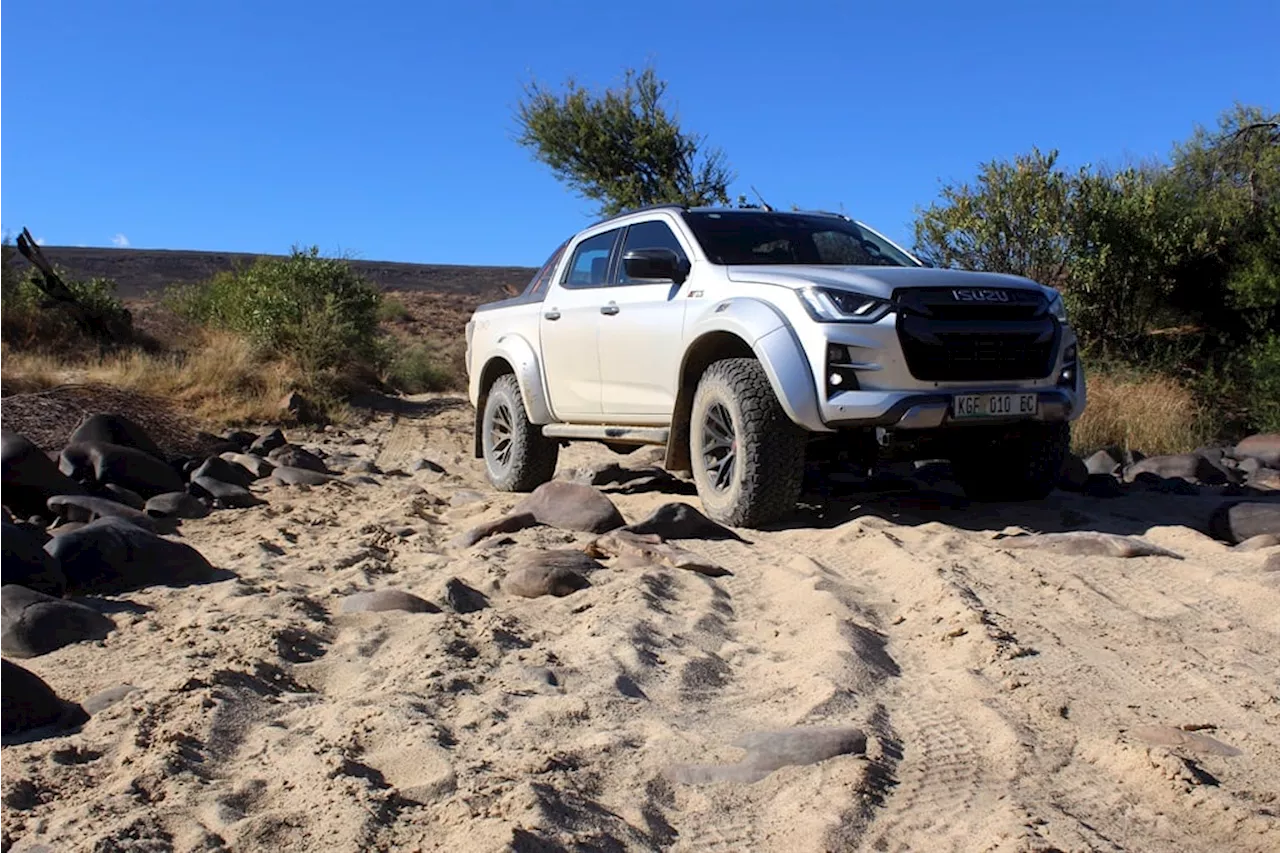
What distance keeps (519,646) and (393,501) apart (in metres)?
4.03

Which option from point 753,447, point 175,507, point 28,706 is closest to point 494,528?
point 753,447

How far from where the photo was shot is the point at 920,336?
19.5 ft

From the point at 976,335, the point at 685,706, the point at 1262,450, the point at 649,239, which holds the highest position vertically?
the point at 649,239

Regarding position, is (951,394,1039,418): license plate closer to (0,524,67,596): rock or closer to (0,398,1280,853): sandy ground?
(0,398,1280,853): sandy ground

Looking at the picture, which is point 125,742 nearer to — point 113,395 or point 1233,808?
point 1233,808

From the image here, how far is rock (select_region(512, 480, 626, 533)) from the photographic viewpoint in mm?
6375

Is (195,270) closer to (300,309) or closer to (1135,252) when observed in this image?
(300,309)

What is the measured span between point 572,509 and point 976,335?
2285 mm

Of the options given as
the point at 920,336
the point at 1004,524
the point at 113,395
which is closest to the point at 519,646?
the point at 920,336

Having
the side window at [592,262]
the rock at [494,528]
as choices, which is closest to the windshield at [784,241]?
the side window at [592,262]

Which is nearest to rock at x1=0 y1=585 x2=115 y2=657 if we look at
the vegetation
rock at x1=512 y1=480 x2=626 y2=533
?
rock at x1=512 y1=480 x2=626 y2=533

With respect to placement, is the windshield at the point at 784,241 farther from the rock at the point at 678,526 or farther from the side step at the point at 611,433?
the rock at the point at 678,526

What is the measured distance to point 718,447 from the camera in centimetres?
666

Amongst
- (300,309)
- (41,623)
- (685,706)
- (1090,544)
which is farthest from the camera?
(300,309)
